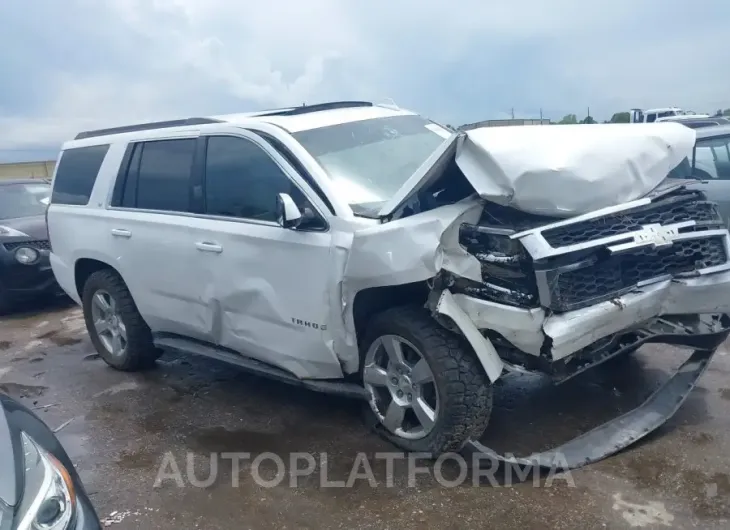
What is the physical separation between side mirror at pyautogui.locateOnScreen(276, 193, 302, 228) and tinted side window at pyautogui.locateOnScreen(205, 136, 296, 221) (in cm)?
17

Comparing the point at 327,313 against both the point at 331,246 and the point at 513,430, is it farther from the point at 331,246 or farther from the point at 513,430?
the point at 513,430

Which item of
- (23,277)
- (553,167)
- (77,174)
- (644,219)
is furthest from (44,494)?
(23,277)

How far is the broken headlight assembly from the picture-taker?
10.6ft

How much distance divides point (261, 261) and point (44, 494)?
204 centimetres

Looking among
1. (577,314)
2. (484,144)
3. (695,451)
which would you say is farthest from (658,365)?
(484,144)

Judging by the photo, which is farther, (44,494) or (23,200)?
(23,200)

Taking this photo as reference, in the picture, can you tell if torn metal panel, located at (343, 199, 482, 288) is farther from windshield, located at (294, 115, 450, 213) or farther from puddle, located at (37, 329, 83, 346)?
puddle, located at (37, 329, 83, 346)

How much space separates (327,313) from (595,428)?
5.12 ft

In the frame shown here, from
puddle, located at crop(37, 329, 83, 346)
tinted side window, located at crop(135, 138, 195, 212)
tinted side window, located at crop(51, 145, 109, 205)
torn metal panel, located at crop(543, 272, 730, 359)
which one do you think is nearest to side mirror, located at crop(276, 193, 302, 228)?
tinted side window, located at crop(135, 138, 195, 212)

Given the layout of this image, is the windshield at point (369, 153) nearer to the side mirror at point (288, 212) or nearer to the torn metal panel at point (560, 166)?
the side mirror at point (288, 212)

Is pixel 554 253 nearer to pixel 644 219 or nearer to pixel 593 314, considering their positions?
pixel 593 314

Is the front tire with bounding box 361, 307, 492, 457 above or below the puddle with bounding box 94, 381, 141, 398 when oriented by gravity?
above

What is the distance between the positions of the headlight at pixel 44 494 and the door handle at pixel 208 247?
6.48 feet

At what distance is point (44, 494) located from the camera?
85.1 inches
